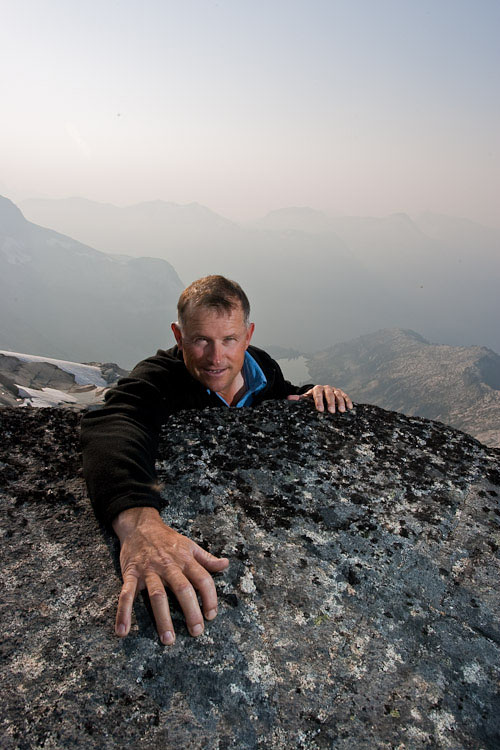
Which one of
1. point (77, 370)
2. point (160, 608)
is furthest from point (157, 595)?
point (77, 370)

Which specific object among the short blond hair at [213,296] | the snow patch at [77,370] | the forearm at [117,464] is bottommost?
the snow patch at [77,370]

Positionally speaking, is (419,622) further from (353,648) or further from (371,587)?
(353,648)

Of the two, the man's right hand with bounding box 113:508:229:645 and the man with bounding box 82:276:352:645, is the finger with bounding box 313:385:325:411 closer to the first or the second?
the man with bounding box 82:276:352:645

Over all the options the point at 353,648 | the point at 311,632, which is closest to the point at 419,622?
the point at 353,648

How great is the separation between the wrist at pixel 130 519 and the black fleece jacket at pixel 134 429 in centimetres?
3

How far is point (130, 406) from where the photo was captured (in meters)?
3.53

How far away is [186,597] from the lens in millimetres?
2113

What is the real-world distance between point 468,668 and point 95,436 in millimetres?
2671

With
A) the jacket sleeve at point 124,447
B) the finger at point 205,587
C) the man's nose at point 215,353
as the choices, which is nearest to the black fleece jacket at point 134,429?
the jacket sleeve at point 124,447


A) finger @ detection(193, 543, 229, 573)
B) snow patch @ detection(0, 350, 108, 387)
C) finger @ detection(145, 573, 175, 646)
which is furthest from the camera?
snow patch @ detection(0, 350, 108, 387)

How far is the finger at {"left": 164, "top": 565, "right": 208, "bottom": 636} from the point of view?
6.71 feet

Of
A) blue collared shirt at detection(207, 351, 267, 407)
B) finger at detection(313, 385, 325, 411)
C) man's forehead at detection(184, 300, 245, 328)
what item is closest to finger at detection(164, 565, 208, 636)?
finger at detection(313, 385, 325, 411)

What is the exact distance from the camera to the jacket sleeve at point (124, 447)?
2.68 m

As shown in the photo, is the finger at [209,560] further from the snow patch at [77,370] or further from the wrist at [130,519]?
the snow patch at [77,370]
